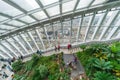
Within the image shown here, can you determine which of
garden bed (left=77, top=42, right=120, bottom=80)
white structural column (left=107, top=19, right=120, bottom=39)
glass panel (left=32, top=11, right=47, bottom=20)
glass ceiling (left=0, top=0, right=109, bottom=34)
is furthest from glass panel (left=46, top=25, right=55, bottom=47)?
white structural column (left=107, top=19, right=120, bottom=39)

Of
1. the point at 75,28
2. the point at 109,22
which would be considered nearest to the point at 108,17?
the point at 109,22

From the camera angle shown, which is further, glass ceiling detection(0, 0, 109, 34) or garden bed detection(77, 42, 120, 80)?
garden bed detection(77, 42, 120, 80)

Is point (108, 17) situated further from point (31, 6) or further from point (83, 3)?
point (31, 6)

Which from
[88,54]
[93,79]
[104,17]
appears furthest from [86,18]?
[93,79]

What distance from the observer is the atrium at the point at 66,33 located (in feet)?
57.4

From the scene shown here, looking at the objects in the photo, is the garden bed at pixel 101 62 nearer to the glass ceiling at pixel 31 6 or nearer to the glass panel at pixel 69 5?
the glass ceiling at pixel 31 6

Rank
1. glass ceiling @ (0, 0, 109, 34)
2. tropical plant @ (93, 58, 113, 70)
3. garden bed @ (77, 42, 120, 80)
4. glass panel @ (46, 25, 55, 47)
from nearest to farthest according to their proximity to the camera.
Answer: glass ceiling @ (0, 0, 109, 34) → garden bed @ (77, 42, 120, 80) → tropical plant @ (93, 58, 113, 70) → glass panel @ (46, 25, 55, 47)

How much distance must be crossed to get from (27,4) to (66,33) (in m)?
14.5

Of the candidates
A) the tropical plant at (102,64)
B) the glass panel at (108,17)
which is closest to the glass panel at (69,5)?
the glass panel at (108,17)

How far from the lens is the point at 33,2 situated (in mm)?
15266

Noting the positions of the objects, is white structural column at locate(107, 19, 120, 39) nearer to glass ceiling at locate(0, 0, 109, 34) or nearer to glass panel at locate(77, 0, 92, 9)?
glass ceiling at locate(0, 0, 109, 34)

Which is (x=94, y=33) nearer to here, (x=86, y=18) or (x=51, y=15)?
(x=86, y=18)

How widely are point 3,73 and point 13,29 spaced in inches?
383

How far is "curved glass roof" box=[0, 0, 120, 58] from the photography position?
1681 cm
